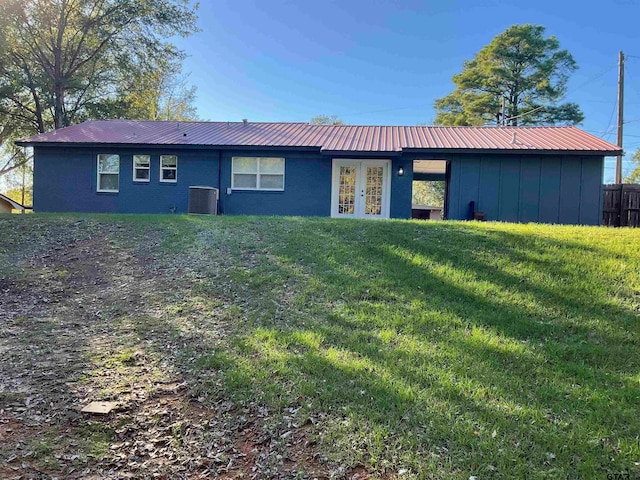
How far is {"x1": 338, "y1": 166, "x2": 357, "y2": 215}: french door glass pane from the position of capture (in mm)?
13016

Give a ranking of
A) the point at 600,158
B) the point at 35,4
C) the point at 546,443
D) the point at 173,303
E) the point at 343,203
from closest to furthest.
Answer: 1. the point at 546,443
2. the point at 173,303
3. the point at 600,158
4. the point at 343,203
5. the point at 35,4

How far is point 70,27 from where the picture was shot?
70.2ft

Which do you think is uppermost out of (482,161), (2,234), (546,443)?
(482,161)

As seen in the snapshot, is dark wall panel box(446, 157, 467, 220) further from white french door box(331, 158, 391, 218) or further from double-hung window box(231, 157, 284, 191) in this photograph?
double-hung window box(231, 157, 284, 191)

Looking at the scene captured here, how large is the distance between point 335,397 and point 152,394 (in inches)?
56.0

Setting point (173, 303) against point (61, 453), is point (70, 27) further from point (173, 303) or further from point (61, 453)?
point (61, 453)

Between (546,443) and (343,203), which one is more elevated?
(343,203)

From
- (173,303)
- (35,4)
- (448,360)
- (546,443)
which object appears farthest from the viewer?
(35,4)

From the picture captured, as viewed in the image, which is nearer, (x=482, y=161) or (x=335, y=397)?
(x=335, y=397)

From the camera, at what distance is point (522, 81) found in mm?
26016

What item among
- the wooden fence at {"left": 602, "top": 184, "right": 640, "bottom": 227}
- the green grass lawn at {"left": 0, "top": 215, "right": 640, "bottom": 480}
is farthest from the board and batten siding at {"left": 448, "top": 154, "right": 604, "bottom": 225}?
the green grass lawn at {"left": 0, "top": 215, "right": 640, "bottom": 480}

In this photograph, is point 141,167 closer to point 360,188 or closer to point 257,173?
point 257,173

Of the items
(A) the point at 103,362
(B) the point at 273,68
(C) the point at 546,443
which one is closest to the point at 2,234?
(A) the point at 103,362

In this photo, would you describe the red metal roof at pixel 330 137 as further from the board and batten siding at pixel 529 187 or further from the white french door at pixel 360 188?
the white french door at pixel 360 188
